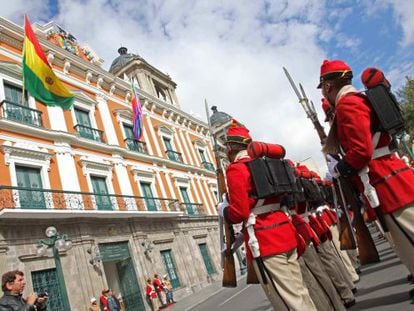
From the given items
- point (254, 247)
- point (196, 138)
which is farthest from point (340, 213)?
point (196, 138)

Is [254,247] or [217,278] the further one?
[217,278]

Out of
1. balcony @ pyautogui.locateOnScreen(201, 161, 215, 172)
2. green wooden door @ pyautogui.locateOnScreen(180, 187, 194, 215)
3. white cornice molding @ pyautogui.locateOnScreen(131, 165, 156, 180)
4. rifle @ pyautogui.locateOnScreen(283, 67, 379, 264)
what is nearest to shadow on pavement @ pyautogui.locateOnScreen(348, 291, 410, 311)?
rifle @ pyautogui.locateOnScreen(283, 67, 379, 264)

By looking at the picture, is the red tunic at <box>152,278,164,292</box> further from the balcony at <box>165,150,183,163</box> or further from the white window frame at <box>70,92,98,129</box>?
the balcony at <box>165,150,183,163</box>

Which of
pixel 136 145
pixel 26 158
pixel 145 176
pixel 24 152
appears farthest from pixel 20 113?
pixel 145 176

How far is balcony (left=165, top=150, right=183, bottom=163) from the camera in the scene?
23.8m

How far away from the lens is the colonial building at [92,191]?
12453mm

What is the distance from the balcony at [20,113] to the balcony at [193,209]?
1017cm

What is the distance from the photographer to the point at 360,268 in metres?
8.05

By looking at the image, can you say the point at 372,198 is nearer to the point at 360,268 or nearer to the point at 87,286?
the point at 360,268

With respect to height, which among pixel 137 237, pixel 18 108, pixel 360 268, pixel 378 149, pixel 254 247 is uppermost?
pixel 18 108

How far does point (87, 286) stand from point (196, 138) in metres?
17.3

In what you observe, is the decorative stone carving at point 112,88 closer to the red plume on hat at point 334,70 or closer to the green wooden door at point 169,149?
the green wooden door at point 169,149

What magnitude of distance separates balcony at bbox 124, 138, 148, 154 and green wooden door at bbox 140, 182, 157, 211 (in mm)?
2063

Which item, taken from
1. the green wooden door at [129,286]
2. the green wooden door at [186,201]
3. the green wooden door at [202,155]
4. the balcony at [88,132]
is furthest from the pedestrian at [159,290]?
the green wooden door at [202,155]
